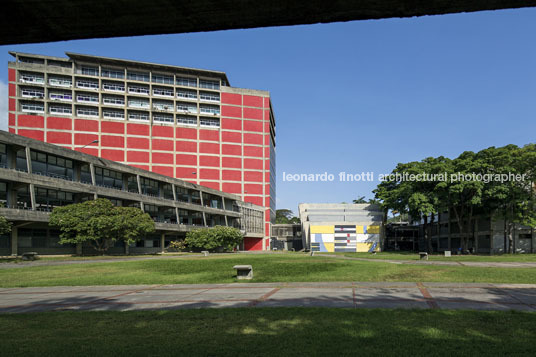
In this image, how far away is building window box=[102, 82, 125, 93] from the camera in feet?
291

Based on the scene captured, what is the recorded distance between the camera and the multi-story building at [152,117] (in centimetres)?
8481

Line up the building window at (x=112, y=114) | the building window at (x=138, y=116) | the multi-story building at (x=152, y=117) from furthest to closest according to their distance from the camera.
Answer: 1. the building window at (x=138, y=116)
2. the building window at (x=112, y=114)
3. the multi-story building at (x=152, y=117)

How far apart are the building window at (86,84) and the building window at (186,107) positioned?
18.9 metres

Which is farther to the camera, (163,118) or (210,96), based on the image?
(210,96)

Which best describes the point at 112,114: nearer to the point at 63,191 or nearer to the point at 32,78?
the point at 32,78

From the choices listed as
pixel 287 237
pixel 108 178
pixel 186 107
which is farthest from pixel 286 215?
pixel 108 178

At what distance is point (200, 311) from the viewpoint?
9820 millimetres

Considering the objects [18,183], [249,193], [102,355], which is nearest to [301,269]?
[102,355]

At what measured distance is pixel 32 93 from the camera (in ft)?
277

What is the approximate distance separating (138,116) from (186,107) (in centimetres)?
1164

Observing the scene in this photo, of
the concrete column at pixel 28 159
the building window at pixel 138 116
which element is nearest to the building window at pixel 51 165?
the concrete column at pixel 28 159

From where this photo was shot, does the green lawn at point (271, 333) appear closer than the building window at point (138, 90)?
Yes

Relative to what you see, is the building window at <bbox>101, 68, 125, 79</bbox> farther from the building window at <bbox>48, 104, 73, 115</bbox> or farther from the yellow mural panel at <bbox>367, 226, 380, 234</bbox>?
the yellow mural panel at <bbox>367, 226, 380, 234</bbox>

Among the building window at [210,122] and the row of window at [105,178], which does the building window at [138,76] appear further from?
the row of window at [105,178]
